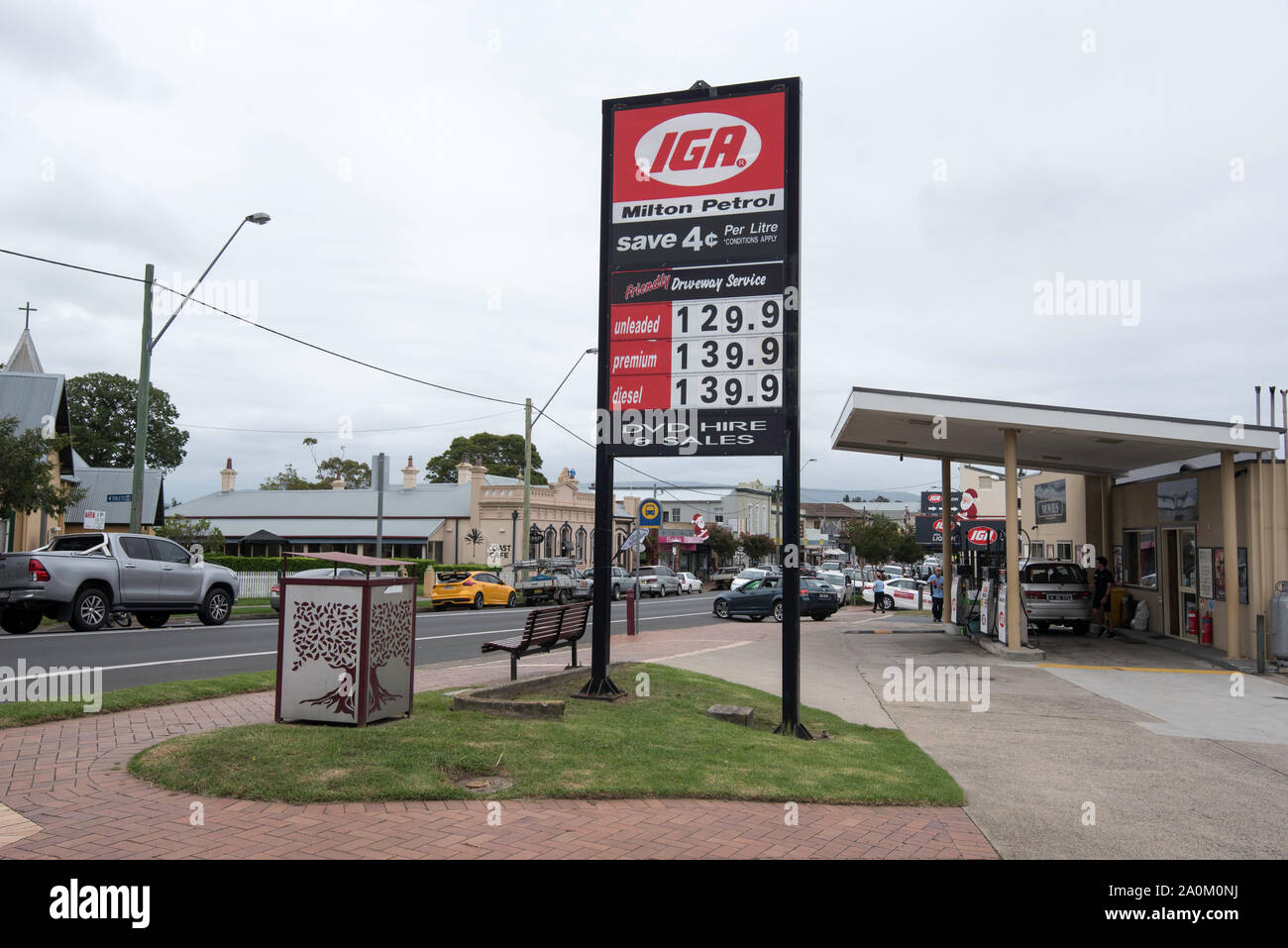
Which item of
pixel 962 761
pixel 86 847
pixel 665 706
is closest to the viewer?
pixel 86 847

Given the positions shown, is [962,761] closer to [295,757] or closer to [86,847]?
[295,757]

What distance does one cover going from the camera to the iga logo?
1005cm

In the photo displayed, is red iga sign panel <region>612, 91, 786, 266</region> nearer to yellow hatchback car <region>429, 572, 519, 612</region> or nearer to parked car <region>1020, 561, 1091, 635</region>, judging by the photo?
parked car <region>1020, 561, 1091, 635</region>

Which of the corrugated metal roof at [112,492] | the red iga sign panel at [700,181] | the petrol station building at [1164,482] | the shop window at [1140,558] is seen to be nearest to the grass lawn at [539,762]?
the red iga sign panel at [700,181]

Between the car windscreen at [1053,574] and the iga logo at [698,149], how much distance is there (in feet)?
51.0

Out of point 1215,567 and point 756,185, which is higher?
point 756,185

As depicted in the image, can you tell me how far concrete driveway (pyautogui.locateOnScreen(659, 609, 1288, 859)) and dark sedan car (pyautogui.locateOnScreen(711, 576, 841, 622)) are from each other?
9.40 metres

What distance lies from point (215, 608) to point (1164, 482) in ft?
67.7

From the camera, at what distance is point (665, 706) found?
9625 mm

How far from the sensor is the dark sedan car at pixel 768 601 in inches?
1129

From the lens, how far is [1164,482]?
20719 millimetres

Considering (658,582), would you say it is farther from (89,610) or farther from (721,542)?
(89,610)
